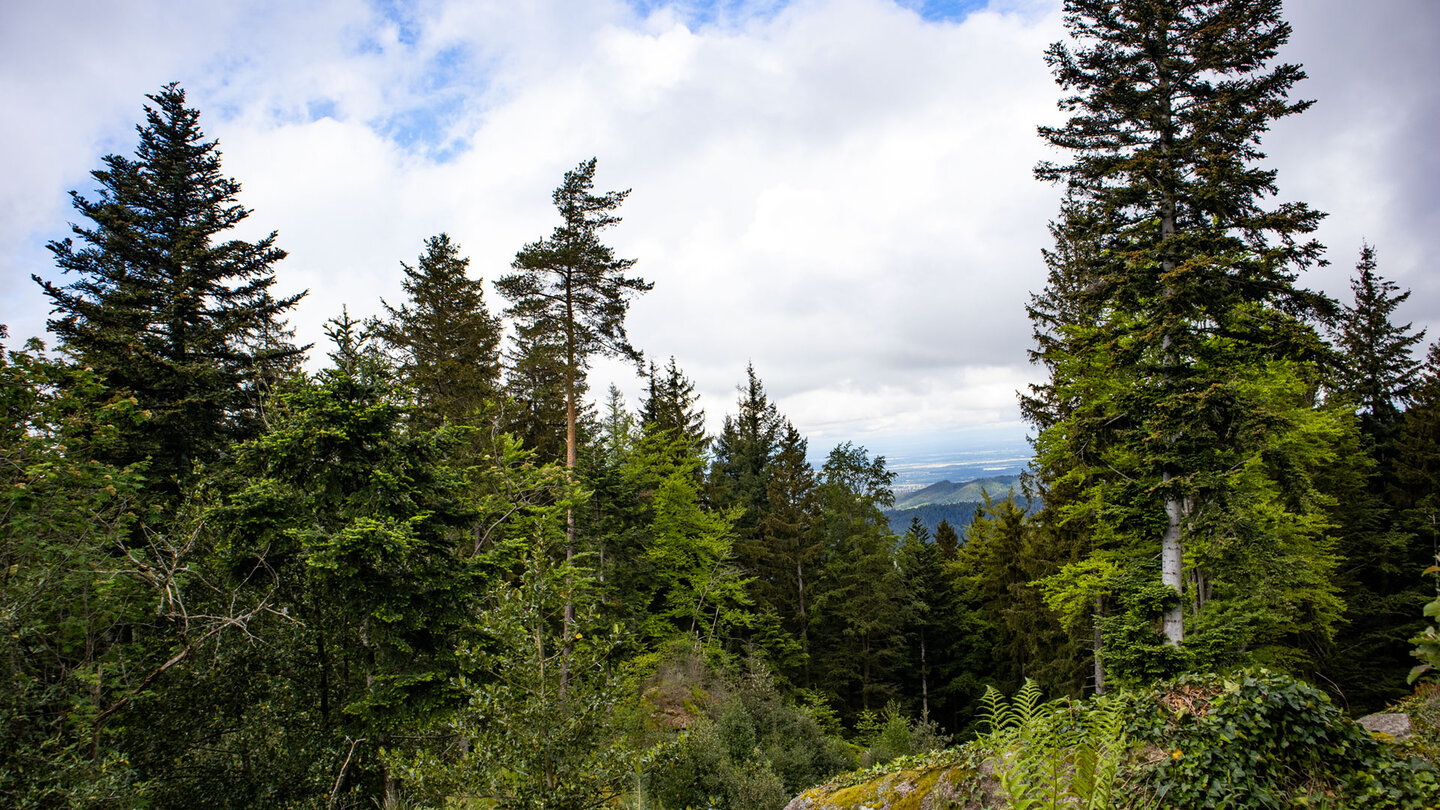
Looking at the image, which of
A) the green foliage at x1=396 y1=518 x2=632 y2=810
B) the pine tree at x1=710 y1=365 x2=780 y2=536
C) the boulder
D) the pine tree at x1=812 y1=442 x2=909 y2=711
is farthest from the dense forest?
the pine tree at x1=710 y1=365 x2=780 y2=536

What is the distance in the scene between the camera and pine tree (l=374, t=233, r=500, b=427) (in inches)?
757

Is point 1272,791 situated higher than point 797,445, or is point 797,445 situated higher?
point 797,445

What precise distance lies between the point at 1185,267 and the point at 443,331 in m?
21.5

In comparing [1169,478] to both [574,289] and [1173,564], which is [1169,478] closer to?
[1173,564]

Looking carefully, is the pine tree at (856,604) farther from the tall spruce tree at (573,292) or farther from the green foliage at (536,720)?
the green foliage at (536,720)

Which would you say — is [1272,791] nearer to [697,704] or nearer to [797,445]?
[697,704]

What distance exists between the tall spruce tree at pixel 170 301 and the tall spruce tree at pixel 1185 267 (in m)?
17.5

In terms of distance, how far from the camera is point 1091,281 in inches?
583

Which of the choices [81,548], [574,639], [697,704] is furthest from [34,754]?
[697,704]

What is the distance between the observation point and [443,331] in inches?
795

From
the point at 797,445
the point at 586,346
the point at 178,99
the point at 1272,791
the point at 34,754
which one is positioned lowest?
the point at 34,754

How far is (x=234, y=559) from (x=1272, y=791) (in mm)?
12241

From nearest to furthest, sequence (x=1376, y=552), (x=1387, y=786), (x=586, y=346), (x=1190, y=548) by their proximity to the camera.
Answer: (x=1387, y=786) < (x=1190, y=548) < (x=586, y=346) < (x=1376, y=552)

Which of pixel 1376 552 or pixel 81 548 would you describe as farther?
pixel 1376 552
